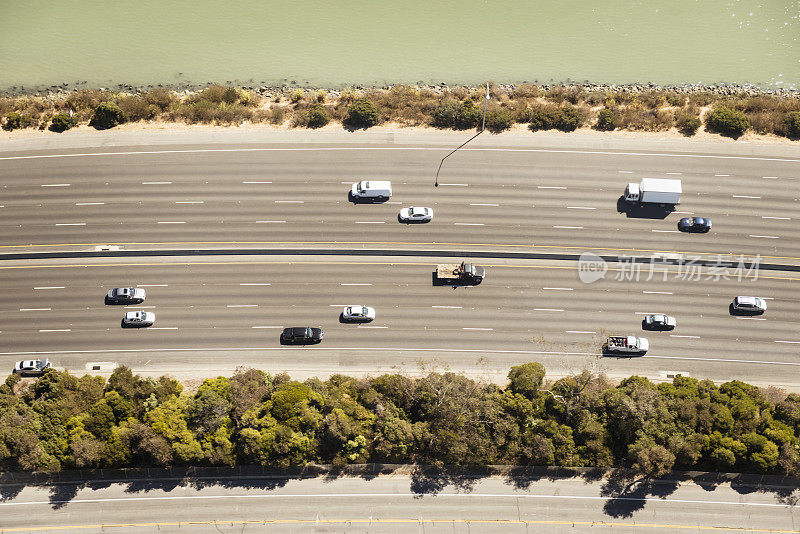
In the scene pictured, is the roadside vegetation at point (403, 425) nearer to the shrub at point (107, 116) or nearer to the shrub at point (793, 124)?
the shrub at point (107, 116)

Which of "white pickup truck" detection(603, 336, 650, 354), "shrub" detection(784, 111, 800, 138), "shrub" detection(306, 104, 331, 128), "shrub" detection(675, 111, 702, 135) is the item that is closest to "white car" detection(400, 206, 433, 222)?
"shrub" detection(306, 104, 331, 128)

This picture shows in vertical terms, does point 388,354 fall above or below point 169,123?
below

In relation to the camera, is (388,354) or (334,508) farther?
(388,354)

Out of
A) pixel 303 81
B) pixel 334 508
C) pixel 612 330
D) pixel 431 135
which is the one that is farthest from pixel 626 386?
pixel 303 81

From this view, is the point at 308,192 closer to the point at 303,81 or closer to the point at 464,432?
the point at 303,81

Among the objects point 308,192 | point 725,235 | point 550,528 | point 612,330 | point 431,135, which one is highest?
point 431,135

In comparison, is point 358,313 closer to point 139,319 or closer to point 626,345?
point 139,319
